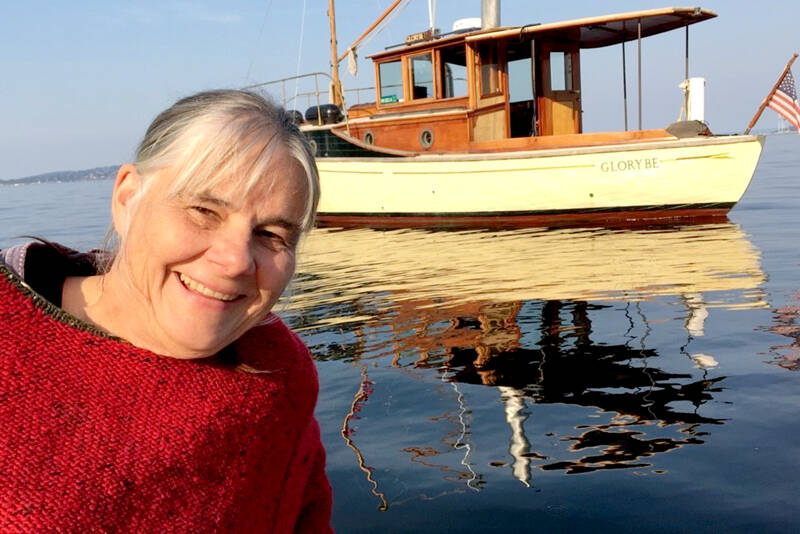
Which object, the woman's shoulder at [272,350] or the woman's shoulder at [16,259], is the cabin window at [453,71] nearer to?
the woman's shoulder at [272,350]

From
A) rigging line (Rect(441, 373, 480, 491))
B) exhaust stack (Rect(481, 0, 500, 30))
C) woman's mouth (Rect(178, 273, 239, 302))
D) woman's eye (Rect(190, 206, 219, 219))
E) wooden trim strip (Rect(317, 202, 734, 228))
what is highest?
exhaust stack (Rect(481, 0, 500, 30))

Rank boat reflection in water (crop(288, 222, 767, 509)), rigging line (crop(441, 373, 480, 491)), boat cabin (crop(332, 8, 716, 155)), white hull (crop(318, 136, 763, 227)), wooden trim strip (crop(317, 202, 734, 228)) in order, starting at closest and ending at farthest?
rigging line (crop(441, 373, 480, 491)) → boat reflection in water (crop(288, 222, 767, 509)) → white hull (crop(318, 136, 763, 227)) → wooden trim strip (crop(317, 202, 734, 228)) → boat cabin (crop(332, 8, 716, 155))

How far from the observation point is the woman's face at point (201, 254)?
1342 millimetres

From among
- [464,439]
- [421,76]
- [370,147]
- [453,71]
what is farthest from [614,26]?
[464,439]

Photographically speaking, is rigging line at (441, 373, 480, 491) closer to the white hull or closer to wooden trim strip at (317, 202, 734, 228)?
the white hull

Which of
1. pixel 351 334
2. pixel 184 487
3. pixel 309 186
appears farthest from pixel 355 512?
pixel 351 334

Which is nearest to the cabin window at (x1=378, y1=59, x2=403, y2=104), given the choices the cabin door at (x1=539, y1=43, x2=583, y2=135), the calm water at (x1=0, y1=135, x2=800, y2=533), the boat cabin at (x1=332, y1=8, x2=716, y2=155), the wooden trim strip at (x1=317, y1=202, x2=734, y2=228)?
the boat cabin at (x1=332, y1=8, x2=716, y2=155)

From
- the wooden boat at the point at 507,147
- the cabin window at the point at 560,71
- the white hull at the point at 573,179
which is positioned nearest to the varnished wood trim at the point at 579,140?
the wooden boat at the point at 507,147

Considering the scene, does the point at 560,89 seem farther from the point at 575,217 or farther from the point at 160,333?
the point at 160,333

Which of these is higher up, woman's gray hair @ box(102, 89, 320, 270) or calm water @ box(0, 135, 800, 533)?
woman's gray hair @ box(102, 89, 320, 270)

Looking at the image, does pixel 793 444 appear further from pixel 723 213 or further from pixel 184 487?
pixel 723 213

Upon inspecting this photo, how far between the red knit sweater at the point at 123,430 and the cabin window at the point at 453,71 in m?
12.9

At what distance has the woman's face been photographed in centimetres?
134

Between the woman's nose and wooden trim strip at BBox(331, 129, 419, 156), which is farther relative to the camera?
wooden trim strip at BBox(331, 129, 419, 156)
